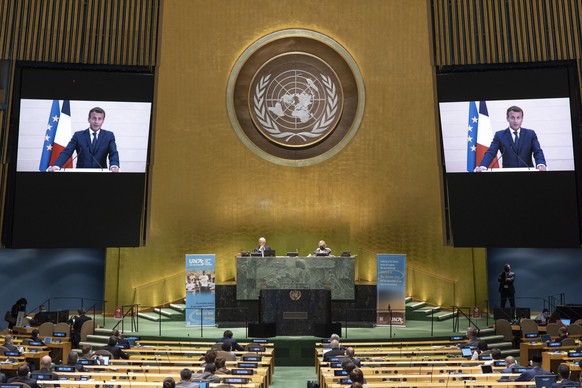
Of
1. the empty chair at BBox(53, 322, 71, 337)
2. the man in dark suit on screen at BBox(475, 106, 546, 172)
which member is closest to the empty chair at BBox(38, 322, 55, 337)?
the empty chair at BBox(53, 322, 71, 337)

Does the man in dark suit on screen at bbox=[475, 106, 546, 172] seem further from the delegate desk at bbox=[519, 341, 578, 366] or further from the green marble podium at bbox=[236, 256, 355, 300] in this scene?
the delegate desk at bbox=[519, 341, 578, 366]

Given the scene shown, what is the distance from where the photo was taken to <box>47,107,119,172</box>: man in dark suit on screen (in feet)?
58.7

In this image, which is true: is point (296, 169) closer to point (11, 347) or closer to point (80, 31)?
point (80, 31)

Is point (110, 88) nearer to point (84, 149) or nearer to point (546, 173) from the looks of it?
point (84, 149)

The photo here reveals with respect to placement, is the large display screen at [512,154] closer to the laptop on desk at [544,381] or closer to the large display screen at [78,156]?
the large display screen at [78,156]

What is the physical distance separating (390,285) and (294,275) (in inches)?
84.4

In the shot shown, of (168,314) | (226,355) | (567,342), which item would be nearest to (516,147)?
(567,342)

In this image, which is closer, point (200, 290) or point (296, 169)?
point (200, 290)

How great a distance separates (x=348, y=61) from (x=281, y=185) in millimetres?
3719

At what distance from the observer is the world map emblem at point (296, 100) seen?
19938 millimetres

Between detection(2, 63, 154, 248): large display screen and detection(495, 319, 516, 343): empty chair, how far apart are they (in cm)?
828

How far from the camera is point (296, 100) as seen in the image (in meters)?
20.0

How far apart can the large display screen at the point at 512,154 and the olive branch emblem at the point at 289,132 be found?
3.17m

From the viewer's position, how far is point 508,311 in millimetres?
16688
